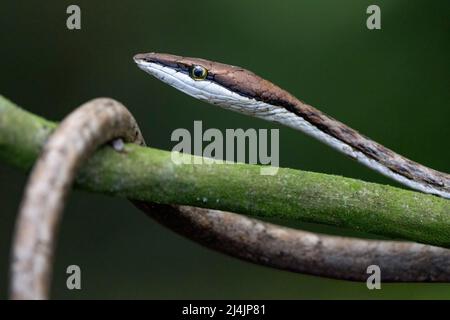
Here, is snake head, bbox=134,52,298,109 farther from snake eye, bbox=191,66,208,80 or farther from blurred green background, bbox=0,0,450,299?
blurred green background, bbox=0,0,450,299

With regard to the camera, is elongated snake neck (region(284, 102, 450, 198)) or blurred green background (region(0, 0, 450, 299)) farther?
blurred green background (region(0, 0, 450, 299))

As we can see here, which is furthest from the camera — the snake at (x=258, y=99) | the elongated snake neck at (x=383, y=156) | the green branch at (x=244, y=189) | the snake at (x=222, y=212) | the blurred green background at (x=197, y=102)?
the blurred green background at (x=197, y=102)

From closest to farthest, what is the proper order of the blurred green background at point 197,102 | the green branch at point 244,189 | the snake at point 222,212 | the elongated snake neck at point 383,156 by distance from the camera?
1. the snake at point 222,212
2. the green branch at point 244,189
3. the elongated snake neck at point 383,156
4. the blurred green background at point 197,102

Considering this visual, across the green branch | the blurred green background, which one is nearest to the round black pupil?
the green branch

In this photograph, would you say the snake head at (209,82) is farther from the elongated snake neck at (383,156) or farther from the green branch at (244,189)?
the green branch at (244,189)

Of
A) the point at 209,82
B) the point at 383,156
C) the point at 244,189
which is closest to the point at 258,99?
the point at 209,82

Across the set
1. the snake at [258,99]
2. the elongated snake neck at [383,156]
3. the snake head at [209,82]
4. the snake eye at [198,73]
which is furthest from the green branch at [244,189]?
the snake eye at [198,73]

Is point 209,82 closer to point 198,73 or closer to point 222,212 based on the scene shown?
point 198,73
